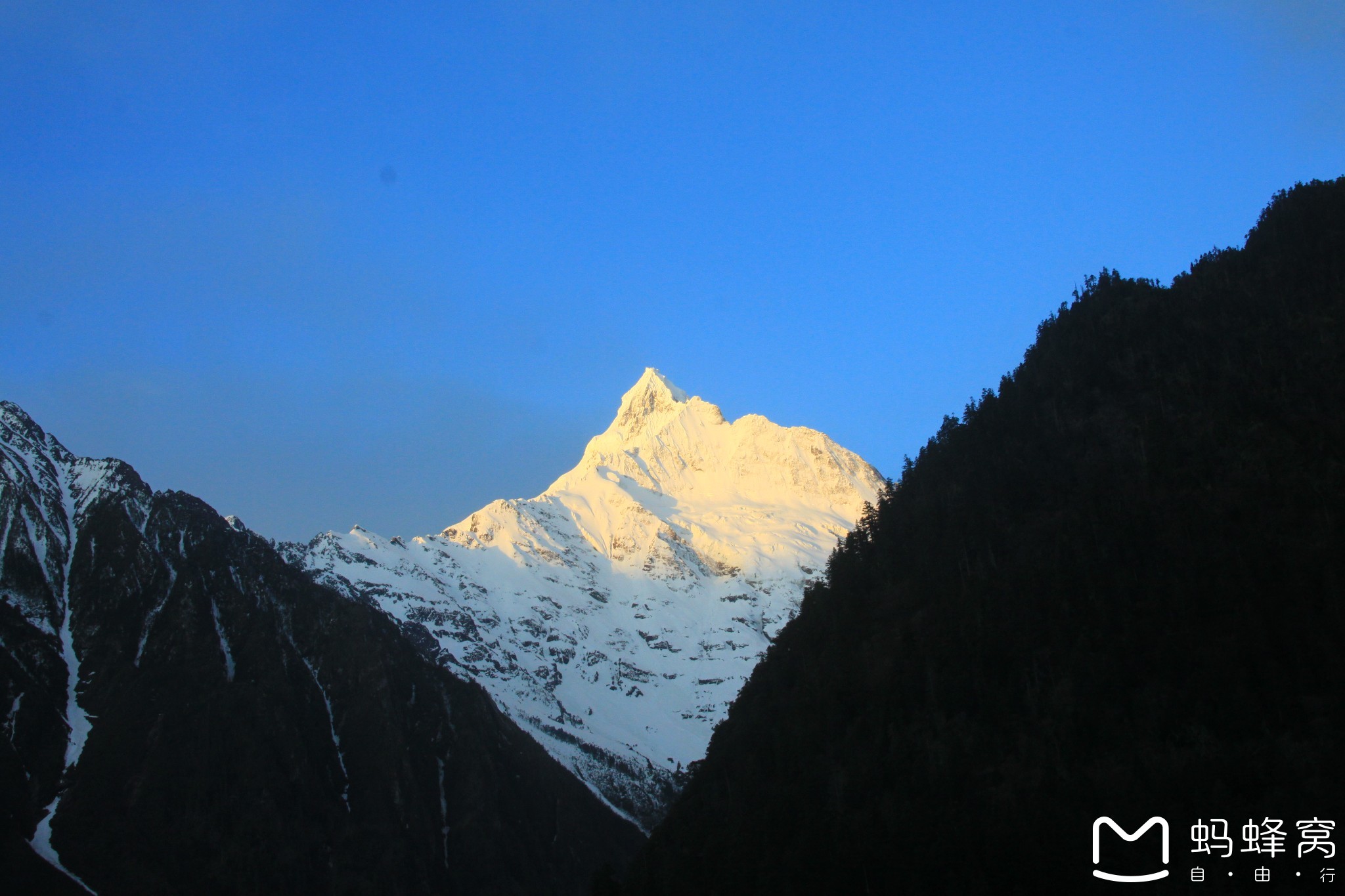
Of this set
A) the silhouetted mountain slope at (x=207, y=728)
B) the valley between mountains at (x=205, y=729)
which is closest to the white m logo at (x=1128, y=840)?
the valley between mountains at (x=205, y=729)

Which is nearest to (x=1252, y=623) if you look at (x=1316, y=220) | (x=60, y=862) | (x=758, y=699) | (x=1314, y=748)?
(x=1314, y=748)

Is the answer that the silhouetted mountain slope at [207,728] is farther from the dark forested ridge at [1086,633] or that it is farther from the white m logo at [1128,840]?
the white m logo at [1128,840]

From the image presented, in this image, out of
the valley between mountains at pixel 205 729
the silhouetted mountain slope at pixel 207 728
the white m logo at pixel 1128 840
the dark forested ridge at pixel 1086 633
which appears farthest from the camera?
the silhouetted mountain slope at pixel 207 728

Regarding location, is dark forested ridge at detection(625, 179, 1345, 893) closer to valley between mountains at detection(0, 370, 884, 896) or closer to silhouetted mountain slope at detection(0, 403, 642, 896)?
valley between mountains at detection(0, 370, 884, 896)

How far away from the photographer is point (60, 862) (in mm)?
119062

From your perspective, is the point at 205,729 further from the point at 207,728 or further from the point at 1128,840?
the point at 1128,840

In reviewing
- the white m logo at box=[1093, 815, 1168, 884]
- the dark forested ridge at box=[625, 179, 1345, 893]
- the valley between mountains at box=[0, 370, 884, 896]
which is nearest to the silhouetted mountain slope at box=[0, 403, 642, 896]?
the valley between mountains at box=[0, 370, 884, 896]

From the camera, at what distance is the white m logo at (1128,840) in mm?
77312

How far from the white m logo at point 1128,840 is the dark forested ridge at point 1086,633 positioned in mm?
818

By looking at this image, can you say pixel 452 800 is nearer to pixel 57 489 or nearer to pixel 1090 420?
pixel 57 489

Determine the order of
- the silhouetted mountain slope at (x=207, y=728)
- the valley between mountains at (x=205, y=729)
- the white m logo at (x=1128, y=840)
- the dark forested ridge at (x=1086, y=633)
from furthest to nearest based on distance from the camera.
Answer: the silhouetted mountain slope at (x=207, y=728) < the valley between mountains at (x=205, y=729) < the dark forested ridge at (x=1086, y=633) < the white m logo at (x=1128, y=840)

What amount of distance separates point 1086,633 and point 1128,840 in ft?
77.5

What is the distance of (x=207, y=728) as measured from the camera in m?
148

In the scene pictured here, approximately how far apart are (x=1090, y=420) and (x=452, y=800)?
120 meters
